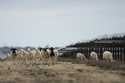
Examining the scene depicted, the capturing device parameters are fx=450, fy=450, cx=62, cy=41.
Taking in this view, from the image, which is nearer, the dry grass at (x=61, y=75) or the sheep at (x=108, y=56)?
the dry grass at (x=61, y=75)

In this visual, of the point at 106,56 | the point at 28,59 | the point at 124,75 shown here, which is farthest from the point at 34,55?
Answer: the point at 124,75

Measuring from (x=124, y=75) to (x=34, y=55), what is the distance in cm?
1451

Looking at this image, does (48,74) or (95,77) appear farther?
(48,74)

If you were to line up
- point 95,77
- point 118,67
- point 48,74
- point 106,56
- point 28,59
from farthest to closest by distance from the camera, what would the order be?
point 28,59 < point 106,56 < point 118,67 < point 48,74 < point 95,77

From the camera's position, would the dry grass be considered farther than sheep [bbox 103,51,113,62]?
No

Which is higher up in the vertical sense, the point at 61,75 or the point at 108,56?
the point at 108,56

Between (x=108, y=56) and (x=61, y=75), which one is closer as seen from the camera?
(x=61, y=75)

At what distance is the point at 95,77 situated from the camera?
25.4 m

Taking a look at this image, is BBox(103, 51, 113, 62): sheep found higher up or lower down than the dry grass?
higher up

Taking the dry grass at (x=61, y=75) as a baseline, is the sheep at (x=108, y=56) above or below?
above

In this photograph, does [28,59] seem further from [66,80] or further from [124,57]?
[66,80]

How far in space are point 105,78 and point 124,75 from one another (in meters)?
1.93

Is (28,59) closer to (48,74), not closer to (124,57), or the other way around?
(124,57)

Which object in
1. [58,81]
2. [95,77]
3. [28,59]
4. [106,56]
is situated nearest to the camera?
[58,81]
